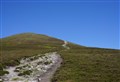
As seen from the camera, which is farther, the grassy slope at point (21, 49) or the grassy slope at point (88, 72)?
the grassy slope at point (21, 49)

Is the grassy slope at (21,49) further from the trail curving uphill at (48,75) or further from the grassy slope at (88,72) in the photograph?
the grassy slope at (88,72)

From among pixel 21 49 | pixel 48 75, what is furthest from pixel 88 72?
pixel 21 49

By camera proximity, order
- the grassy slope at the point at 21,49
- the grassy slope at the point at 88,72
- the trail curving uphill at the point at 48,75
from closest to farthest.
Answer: the trail curving uphill at the point at 48,75, the grassy slope at the point at 88,72, the grassy slope at the point at 21,49

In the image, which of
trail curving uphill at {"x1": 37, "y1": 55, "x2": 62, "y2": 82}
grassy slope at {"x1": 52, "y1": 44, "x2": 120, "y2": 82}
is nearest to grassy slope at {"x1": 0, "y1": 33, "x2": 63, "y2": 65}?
trail curving uphill at {"x1": 37, "y1": 55, "x2": 62, "y2": 82}

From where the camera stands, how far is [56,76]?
42750 mm

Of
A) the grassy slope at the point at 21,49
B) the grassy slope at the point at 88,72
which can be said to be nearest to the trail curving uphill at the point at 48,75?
the grassy slope at the point at 88,72

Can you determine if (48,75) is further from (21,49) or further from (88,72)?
(21,49)

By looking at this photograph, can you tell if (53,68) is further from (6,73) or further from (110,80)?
(110,80)

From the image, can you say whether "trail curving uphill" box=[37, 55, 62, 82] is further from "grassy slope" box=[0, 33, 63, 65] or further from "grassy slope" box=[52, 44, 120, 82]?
"grassy slope" box=[0, 33, 63, 65]

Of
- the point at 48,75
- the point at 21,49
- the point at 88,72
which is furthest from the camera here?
the point at 21,49

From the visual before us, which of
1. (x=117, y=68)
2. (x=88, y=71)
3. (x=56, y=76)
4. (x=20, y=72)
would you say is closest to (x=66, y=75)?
(x=56, y=76)

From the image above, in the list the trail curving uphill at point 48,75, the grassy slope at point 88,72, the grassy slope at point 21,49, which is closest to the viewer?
the trail curving uphill at point 48,75

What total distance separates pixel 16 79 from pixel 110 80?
14.6m

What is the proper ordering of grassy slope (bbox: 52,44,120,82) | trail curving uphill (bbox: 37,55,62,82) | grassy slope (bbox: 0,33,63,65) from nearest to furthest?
trail curving uphill (bbox: 37,55,62,82) → grassy slope (bbox: 52,44,120,82) → grassy slope (bbox: 0,33,63,65)
